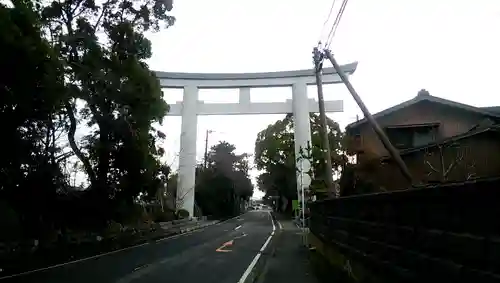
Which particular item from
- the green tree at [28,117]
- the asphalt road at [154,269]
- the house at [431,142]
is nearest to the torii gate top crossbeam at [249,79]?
the house at [431,142]

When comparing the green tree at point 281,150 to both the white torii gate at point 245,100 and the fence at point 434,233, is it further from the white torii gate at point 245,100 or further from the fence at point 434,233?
the fence at point 434,233

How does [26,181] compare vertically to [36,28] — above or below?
below

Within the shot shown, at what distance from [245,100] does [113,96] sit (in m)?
16.7

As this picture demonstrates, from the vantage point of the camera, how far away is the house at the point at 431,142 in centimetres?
1961

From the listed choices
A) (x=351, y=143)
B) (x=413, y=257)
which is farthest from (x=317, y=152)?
(x=413, y=257)

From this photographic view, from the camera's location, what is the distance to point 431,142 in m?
23.1

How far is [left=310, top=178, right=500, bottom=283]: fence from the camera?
352 centimetres

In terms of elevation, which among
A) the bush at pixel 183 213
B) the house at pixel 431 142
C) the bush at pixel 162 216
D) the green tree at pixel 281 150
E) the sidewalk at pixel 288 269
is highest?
the green tree at pixel 281 150

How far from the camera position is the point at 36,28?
1191 centimetres

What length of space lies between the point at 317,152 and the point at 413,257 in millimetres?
20415

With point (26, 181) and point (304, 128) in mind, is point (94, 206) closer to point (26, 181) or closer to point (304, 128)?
point (26, 181)

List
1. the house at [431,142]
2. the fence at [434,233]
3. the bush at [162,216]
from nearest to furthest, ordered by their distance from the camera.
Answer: the fence at [434,233]
the house at [431,142]
the bush at [162,216]

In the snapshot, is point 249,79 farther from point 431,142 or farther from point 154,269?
point 154,269

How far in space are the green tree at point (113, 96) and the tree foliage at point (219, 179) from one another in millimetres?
32821
